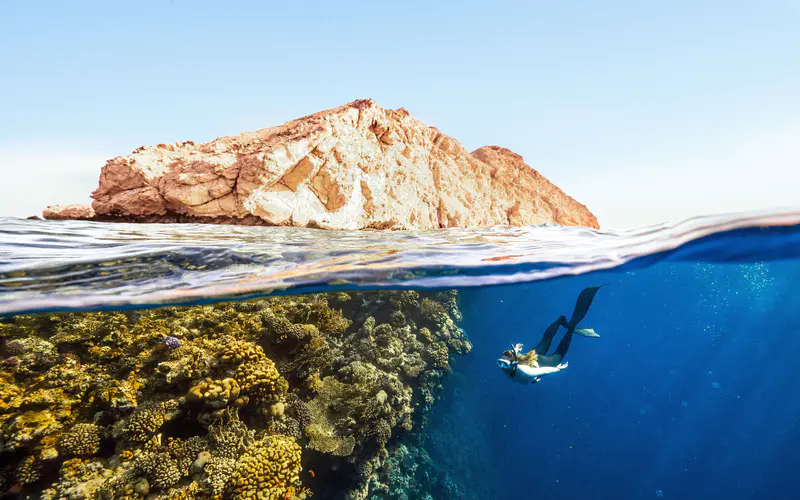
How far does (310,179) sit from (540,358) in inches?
419

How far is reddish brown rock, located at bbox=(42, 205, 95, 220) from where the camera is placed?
1054 centimetres

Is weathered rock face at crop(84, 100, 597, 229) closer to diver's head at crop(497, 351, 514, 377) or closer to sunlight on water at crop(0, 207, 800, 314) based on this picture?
sunlight on water at crop(0, 207, 800, 314)

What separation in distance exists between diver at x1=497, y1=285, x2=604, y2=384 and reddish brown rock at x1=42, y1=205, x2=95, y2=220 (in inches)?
573

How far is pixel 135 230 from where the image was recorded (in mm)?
8828

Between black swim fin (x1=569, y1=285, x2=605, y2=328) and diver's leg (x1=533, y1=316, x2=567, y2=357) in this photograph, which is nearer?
black swim fin (x1=569, y1=285, x2=605, y2=328)

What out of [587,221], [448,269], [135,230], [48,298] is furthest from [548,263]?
[587,221]

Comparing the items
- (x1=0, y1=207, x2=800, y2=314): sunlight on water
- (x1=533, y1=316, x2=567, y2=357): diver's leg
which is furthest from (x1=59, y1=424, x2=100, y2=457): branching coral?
(x1=533, y1=316, x2=567, y2=357): diver's leg

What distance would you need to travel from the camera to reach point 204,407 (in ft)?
24.5

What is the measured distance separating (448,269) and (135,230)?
9.17 metres

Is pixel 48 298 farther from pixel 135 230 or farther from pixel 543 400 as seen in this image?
pixel 543 400

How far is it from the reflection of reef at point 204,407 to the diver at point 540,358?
451 cm

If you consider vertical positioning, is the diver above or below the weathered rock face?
below

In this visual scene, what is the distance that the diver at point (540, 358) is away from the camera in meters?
8.27

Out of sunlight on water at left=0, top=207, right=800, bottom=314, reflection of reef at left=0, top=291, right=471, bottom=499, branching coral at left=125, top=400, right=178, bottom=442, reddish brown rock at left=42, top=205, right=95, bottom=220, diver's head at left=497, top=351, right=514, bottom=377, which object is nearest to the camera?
reflection of reef at left=0, top=291, right=471, bottom=499
